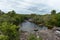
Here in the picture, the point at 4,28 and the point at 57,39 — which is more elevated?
the point at 4,28

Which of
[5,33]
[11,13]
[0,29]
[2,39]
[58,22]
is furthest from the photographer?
[11,13]

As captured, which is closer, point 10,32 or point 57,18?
point 10,32

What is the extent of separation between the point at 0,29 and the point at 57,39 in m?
26.5

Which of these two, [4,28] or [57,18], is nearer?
[4,28]

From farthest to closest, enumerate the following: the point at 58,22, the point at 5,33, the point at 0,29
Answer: the point at 58,22
the point at 0,29
the point at 5,33

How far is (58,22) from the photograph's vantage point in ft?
360

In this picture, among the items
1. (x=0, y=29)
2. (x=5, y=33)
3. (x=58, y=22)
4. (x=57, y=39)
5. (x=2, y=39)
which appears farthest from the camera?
(x=58, y=22)

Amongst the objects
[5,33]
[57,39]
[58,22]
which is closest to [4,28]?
[5,33]

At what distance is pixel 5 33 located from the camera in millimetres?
45594

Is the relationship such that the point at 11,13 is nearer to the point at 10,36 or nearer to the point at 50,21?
the point at 50,21

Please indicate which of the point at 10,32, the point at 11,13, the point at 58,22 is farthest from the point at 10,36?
the point at 11,13

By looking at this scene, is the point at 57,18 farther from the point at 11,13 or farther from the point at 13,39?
the point at 13,39

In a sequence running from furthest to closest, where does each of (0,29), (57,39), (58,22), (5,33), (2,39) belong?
(58,22), (57,39), (0,29), (5,33), (2,39)

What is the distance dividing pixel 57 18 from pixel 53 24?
4763 mm
